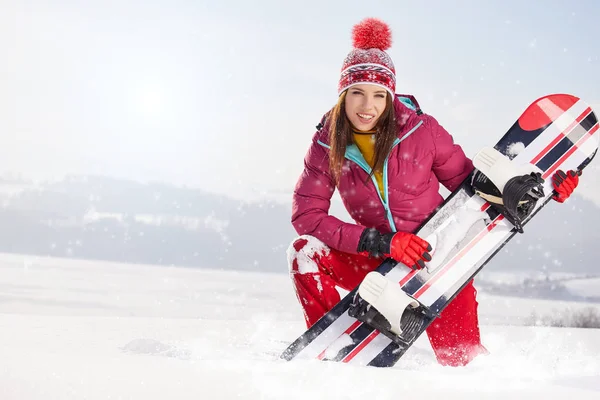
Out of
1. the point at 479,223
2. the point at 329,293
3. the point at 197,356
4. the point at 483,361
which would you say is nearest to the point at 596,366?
the point at 483,361

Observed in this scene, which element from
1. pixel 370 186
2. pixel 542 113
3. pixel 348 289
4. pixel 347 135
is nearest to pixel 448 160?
pixel 370 186

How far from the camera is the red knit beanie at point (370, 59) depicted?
2920mm

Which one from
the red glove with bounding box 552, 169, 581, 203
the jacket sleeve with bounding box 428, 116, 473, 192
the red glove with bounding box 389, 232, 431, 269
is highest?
the jacket sleeve with bounding box 428, 116, 473, 192

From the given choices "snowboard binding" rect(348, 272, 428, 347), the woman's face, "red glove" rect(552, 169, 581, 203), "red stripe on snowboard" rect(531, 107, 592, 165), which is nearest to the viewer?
"snowboard binding" rect(348, 272, 428, 347)

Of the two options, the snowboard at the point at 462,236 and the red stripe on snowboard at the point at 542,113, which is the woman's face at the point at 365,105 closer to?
the snowboard at the point at 462,236

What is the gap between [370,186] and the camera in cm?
301

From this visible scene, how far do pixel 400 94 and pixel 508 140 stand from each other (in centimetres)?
64

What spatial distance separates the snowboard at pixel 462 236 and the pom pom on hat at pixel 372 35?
73 cm

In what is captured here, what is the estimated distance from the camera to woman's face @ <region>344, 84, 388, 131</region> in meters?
2.89

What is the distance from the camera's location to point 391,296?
2770 mm

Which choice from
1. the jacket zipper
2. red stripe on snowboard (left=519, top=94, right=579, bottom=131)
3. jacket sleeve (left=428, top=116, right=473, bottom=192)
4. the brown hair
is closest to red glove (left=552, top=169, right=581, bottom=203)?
red stripe on snowboard (left=519, top=94, right=579, bottom=131)

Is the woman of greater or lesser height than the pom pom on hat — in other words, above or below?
below

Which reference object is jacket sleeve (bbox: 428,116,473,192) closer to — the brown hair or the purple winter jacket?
the purple winter jacket

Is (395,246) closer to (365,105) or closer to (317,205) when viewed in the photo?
(317,205)
